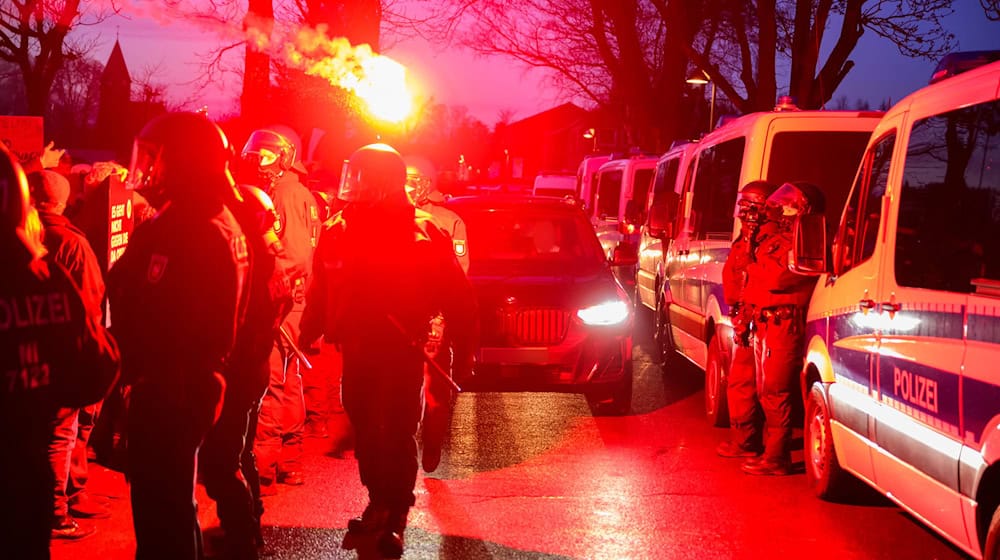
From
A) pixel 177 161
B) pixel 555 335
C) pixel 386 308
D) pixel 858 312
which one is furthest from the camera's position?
pixel 555 335

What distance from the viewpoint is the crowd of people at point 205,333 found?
3.29 metres

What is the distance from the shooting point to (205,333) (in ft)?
14.8

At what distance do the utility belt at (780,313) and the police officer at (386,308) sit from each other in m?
2.69

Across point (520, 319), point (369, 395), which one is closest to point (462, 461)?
point (520, 319)

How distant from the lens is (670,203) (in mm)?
12531

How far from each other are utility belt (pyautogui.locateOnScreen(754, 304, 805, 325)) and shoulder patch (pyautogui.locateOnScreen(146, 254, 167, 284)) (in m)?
4.81

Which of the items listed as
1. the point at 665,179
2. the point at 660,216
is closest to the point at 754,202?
the point at 660,216

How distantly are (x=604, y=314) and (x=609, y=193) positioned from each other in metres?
13.4

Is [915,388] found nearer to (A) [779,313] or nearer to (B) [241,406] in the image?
(A) [779,313]

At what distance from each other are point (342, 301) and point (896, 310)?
8.31 ft

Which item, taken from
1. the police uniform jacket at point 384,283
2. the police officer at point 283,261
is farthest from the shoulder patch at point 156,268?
the police officer at point 283,261

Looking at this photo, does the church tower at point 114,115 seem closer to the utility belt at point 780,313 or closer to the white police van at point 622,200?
the white police van at point 622,200

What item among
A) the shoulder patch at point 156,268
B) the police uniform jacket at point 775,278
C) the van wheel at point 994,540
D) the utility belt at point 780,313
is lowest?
the van wheel at point 994,540

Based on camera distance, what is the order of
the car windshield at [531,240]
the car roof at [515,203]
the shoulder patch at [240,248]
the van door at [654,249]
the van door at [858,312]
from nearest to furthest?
the shoulder patch at [240,248]
the van door at [858,312]
the car windshield at [531,240]
the car roof at [515,203]
the van door at [654,249]
